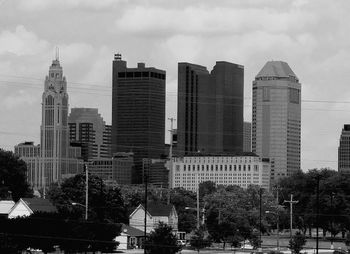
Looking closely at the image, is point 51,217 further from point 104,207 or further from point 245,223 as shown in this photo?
point 245,223

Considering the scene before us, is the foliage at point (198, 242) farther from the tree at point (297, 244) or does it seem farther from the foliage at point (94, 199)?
the foliage at point (94, 199)

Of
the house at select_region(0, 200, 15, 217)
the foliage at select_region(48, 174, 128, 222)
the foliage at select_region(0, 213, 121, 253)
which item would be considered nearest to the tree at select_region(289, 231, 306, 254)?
→ the foliage at select_region(48, 174, 128, 222)

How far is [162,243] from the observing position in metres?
94.3

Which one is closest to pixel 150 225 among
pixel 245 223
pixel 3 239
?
pixel 245 223

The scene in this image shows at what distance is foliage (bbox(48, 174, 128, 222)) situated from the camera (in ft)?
414

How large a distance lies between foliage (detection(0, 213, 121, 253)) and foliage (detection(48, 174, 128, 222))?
20265 millimetres

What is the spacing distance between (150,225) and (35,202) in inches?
772

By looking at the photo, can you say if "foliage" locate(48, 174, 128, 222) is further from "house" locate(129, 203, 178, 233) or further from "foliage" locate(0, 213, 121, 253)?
"foliage" locate(0, 213, 121, 253)

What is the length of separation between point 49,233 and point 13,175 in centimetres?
7622

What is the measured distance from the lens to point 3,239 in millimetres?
90438

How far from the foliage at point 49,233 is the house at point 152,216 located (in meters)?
41.1

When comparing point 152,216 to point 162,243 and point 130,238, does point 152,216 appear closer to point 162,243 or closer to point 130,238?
point 130,238

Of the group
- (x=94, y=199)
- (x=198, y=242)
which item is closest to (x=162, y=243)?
(x=198, y=242)

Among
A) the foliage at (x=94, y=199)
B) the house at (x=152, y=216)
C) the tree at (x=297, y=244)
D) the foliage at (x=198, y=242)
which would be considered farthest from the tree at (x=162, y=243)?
the house at (x=152, y=216)
